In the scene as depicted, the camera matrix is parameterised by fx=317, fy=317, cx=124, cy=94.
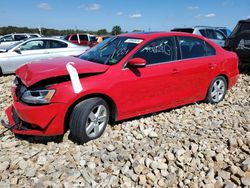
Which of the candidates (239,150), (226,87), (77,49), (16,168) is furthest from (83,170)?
(77,49)

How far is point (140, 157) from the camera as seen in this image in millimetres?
4332

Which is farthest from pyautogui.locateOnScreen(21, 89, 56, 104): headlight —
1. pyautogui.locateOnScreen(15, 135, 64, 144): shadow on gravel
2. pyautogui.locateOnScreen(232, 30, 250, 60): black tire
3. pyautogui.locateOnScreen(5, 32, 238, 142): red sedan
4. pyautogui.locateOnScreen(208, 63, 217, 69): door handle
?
pyautogui.locateOnScreen(232, 30, 250, 60): black tire

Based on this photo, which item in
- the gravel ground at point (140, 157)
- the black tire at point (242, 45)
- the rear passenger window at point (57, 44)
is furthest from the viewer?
the rear passenger window at point (57, 44)

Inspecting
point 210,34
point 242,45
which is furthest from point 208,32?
point 242,45

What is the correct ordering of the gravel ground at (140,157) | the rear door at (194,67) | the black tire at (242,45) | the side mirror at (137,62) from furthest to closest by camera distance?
1. the black tire at (242,45)
2. the rear door at (194,67)
3. the side mirror at (137,62)
4. the gravel ground at (140,157)

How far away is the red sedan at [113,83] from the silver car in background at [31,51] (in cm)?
530

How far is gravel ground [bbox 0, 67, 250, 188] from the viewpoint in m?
3.90

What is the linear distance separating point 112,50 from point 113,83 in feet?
2.83

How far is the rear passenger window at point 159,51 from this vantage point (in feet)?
17.5

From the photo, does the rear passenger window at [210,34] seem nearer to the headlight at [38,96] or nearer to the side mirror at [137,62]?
the side mirror at [137,62]

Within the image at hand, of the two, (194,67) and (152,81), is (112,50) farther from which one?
(194,67)

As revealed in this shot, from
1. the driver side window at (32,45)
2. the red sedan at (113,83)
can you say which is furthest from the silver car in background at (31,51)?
A: the red sedan at (113,83)

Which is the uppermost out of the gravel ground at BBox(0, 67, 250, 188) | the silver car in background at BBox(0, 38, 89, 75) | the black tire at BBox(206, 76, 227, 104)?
the silver car in background at BBox(0, 38, 89, 75)

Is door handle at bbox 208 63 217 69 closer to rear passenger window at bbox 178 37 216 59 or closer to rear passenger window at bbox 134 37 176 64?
rear passenger window at bbox 178 37 216 59
